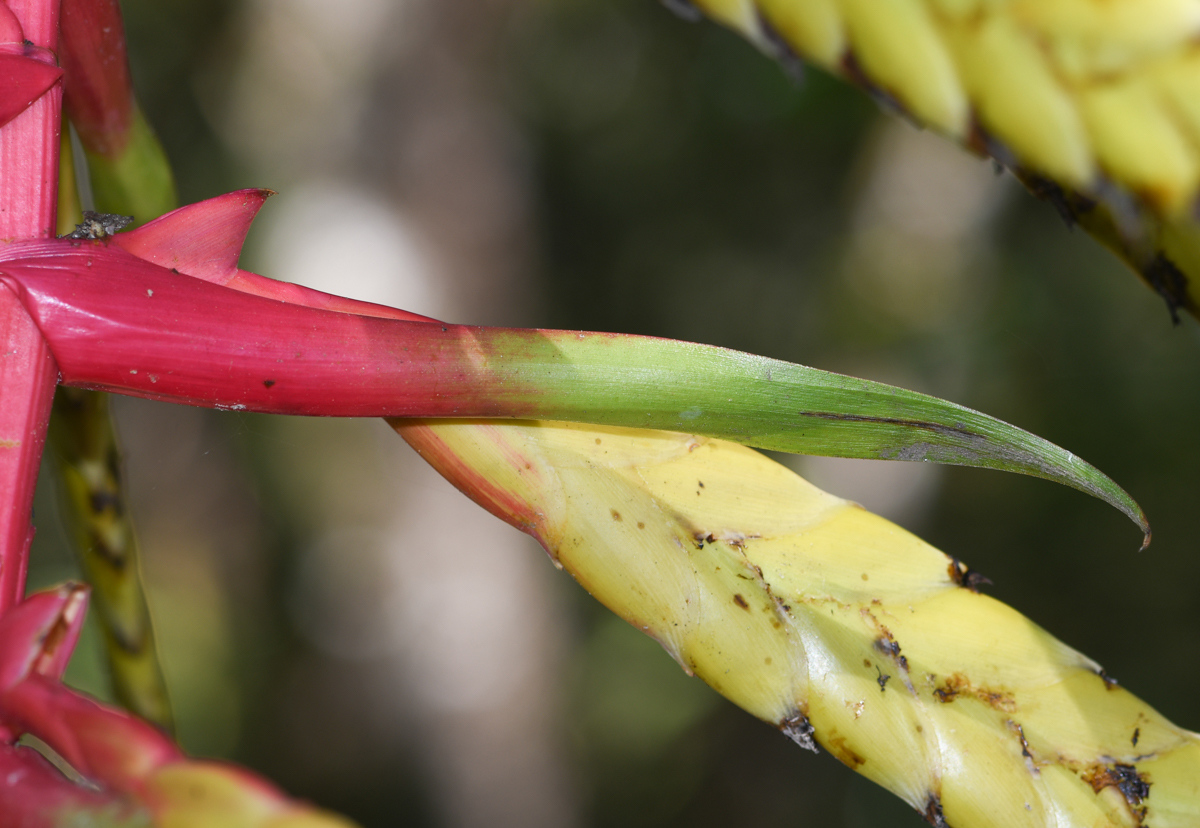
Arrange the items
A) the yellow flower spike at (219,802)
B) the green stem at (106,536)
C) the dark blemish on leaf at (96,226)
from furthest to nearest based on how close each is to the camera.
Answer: the green stem at (106,536) → the dark blemish on leaf at (96,226) → the yellow flower spike at (219,802)

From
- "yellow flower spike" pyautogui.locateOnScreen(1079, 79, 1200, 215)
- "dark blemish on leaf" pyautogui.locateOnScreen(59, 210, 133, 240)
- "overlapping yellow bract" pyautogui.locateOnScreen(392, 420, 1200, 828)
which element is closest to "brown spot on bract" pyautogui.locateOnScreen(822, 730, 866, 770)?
"overlapping yellow bract" pyautogui.locateOnScreen(392, 420, 1200, 828)

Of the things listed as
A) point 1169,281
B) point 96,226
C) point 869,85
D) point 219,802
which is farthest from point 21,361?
point 1169,281

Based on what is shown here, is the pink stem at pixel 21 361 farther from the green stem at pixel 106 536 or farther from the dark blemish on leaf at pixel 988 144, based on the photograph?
the dark blemish on leaf at pixel 988 144

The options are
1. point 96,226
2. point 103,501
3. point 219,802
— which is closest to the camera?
point 219,802

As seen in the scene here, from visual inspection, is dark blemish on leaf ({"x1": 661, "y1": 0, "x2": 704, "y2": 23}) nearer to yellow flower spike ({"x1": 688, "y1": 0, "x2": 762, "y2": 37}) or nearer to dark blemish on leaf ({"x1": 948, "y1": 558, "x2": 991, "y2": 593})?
→ yellow flower spike ({"x1": 688, "y1": 0, "x2": 762, "y2": 37})

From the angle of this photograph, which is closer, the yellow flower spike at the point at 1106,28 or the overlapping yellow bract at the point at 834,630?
the yellow flower spike at the point at 1106,28

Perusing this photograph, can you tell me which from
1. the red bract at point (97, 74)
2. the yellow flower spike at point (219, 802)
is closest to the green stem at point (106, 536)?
the red bract at point (97, 74)

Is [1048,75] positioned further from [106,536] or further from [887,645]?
[106,536]
